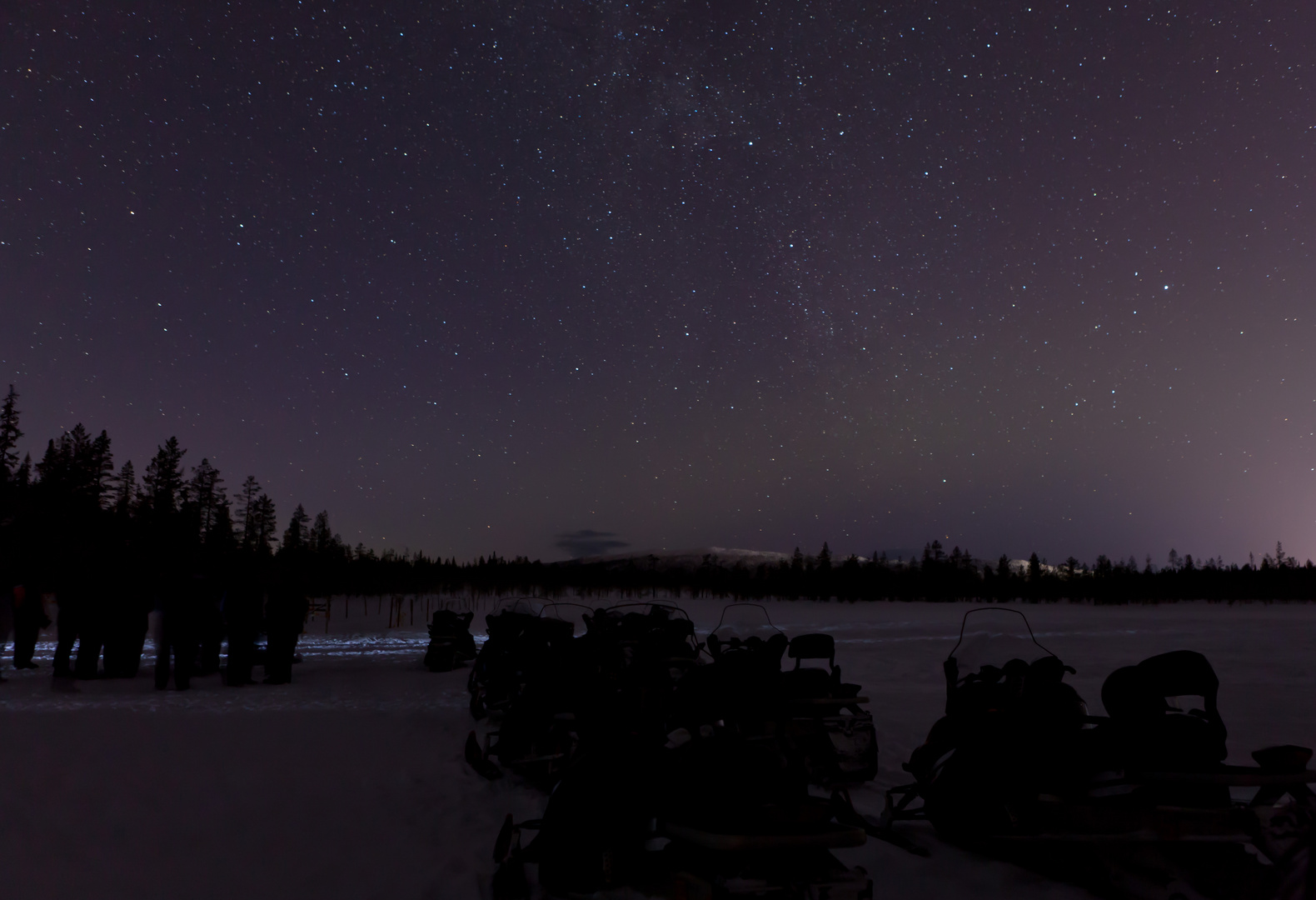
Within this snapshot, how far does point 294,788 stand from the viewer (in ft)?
19.7

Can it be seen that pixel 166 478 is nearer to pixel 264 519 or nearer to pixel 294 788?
pixel 264 519

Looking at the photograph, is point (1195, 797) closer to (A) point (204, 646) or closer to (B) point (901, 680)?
(B) point (901, 680)

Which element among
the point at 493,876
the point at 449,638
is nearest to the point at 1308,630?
the point at 449,638

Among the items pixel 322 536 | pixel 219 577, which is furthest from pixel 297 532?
pixel 219 577

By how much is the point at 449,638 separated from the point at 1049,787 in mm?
13238

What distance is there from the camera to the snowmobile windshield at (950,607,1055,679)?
5.43m

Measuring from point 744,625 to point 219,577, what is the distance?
1285 centimetres

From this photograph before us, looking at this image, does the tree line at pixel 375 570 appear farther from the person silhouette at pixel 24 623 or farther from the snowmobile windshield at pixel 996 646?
the snowmobile windshield at pixel 996 646

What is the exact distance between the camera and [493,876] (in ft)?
13.7

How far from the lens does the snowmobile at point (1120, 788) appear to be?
3.52m

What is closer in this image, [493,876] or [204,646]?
[493,876]

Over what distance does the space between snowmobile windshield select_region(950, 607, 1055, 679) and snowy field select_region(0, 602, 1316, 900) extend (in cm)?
131

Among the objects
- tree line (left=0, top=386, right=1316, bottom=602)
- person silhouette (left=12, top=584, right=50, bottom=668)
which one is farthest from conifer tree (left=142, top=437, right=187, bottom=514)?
person silhouette (left=12, top=584, right=50, bottom=668)

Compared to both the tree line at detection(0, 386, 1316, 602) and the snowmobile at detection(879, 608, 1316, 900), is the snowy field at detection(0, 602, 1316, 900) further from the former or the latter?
the tree line at detection(0, 386, 1316, 602)
